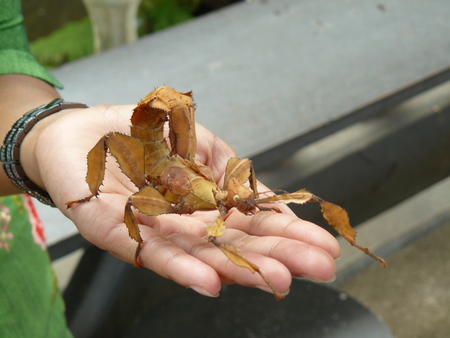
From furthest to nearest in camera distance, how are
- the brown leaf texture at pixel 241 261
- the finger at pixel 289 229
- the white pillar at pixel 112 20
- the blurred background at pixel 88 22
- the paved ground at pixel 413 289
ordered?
the blurred background at pixel 88 22 < the white pillar at pixel 112 20 < the paved ground at pixel 413 289 < the finger at pixel 289 229 < the brown leaf texture at pixel 241 261

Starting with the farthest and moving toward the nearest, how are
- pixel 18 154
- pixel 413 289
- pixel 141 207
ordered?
pixel 413 289 → pixel 18 154 → pixel 141 207

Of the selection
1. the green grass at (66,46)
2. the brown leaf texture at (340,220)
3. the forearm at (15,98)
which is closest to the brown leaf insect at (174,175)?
the brown leaf texture at (340,220)

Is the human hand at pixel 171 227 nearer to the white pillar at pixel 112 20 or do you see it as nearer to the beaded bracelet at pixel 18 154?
the beaded bracelet at pixel 18 154

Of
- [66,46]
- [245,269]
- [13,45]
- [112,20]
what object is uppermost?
[13,45]

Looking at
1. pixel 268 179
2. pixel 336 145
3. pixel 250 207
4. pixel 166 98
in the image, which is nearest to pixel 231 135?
pixel 268 179

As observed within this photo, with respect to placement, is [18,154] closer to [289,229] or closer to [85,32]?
[289,229]

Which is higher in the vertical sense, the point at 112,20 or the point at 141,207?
the point at 141,207

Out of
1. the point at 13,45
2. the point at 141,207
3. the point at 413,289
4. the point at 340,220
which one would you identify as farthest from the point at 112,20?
the point at 340,220

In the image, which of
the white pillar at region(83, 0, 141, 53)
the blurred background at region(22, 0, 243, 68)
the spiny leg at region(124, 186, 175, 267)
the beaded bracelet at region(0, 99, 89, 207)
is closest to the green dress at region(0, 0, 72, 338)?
the beaded bracelet at region(0, 99, 89, 207)
